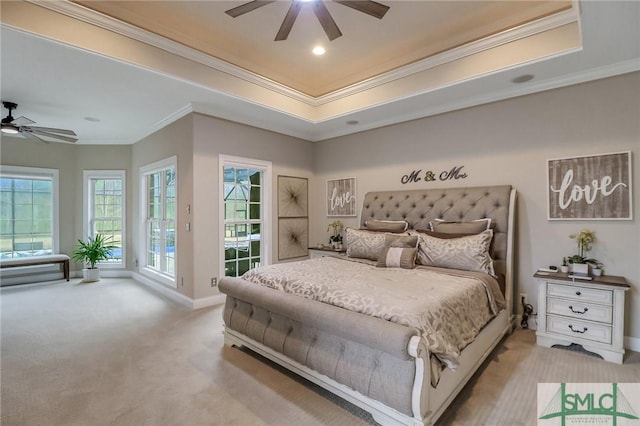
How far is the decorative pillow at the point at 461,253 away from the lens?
9.39 feet

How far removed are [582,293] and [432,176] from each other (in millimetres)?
1986

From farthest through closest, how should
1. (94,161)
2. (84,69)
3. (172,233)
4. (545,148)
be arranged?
(94,161) → (172,233) → (545,148) → (84,69)

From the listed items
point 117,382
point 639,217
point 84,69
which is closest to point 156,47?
point 84,69

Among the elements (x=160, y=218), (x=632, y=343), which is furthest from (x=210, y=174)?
(x=632, y=343)

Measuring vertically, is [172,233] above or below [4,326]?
above

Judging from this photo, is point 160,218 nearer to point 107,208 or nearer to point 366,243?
point 107,208

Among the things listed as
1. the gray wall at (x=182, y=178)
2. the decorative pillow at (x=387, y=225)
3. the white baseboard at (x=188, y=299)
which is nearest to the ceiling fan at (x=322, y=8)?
the gray wall at (x=182, y=178)

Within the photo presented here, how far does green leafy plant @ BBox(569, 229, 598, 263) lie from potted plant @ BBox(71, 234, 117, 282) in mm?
7220

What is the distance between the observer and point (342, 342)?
1937 millimetres

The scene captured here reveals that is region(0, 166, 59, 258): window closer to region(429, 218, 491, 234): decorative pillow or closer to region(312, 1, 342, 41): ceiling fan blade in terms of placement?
region(312, 1, 342, 41): ceiling fan blade

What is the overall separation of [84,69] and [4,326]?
2998 mm

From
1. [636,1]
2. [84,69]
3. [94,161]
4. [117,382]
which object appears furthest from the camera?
[94,161]

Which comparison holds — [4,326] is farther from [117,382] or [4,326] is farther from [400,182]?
[400,182]

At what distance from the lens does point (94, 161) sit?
236 inches
